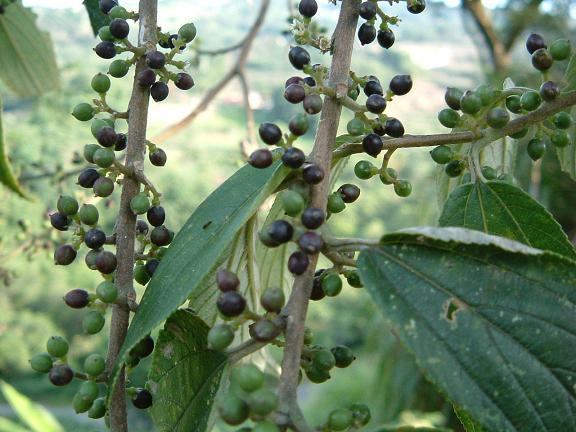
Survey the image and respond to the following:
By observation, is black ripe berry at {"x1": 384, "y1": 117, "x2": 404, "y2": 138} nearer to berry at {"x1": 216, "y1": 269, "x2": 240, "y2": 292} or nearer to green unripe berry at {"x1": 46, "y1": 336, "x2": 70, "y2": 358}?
berry at {"x1": 216, "y1": 269, "x2": 240, "y2": 292}

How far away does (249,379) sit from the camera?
1.59ft

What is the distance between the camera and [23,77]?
3.64 feet

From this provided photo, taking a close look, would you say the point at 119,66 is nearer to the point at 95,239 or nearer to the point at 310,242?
the point at 95,239

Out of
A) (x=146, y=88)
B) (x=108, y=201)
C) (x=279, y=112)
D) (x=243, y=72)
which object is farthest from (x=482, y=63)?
(x=146, y=88)

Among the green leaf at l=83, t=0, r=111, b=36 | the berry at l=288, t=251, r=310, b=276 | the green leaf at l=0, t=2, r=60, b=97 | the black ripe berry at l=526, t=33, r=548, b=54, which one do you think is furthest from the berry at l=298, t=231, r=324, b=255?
the green leaf at l=0, t=2, r=60, b=97

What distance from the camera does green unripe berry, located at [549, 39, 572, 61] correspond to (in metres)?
0.70

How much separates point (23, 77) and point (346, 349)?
0.74 meters

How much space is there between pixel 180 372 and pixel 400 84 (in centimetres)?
33

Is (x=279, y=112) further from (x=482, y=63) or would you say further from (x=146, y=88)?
(x=146, y=88)

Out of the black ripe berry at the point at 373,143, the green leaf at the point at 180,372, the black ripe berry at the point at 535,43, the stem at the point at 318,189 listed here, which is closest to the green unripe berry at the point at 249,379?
the stem at the point at 318,189

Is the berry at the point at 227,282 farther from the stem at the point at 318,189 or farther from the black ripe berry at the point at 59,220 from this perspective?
the black ripe berry at the point at 59,220

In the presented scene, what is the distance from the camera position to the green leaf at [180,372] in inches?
24.4

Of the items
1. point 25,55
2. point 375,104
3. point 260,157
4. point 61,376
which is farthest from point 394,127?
point 25,55

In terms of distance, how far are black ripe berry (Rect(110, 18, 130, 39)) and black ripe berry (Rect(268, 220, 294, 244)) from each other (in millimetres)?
271
